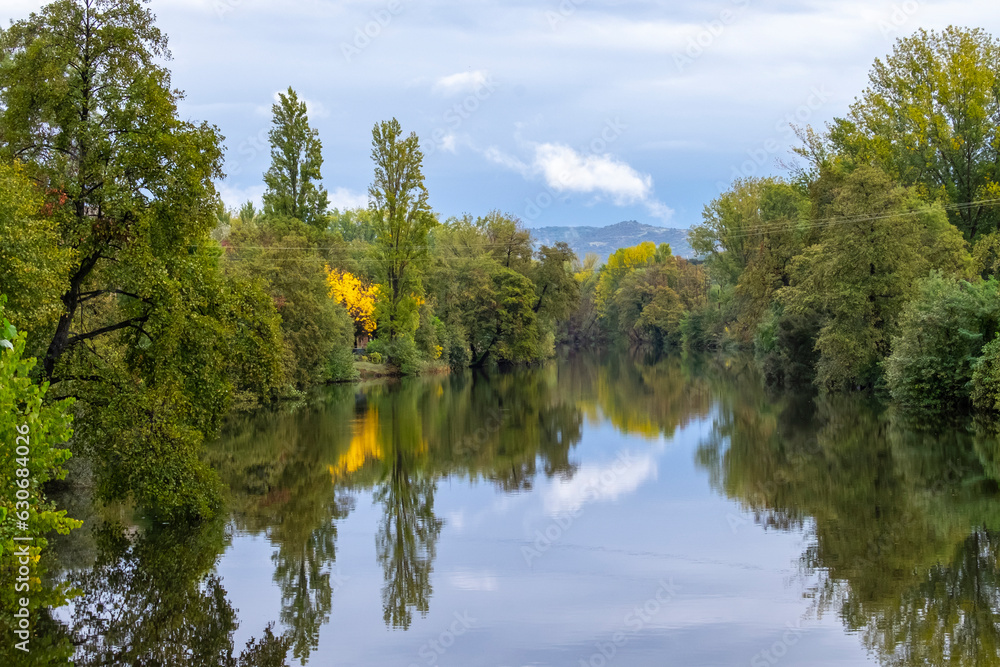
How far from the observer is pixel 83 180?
51.4 feet

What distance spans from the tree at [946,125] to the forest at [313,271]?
0.13m

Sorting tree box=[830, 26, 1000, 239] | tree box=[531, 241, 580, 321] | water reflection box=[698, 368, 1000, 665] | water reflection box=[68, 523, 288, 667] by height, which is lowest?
water reflection box=[68, 523, 288, 667]

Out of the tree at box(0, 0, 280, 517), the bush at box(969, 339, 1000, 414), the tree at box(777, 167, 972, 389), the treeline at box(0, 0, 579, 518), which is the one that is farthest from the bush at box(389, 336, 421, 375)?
the tree at box(0, 0, 280, 517)

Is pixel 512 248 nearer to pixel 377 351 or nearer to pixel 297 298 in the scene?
pixel 377 351

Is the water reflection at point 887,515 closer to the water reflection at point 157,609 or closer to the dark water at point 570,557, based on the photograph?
the dark water at point 570,557

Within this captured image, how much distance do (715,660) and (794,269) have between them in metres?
37.3

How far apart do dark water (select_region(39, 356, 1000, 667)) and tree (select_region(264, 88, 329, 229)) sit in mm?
28801

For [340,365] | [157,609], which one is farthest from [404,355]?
[157,609]

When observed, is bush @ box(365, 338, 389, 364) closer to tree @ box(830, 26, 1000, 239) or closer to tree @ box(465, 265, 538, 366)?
tree @ box(465, 265, 538, 366)

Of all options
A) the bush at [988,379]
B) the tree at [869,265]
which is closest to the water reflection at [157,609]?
the bush at [988,379]

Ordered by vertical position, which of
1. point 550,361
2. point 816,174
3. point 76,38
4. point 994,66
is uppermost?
point 994,66

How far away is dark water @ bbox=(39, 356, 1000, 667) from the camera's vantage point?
11.4 m

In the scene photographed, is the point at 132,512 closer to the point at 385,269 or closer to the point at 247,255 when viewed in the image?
the point at 247,255

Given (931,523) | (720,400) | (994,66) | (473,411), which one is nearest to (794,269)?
(720,400)
